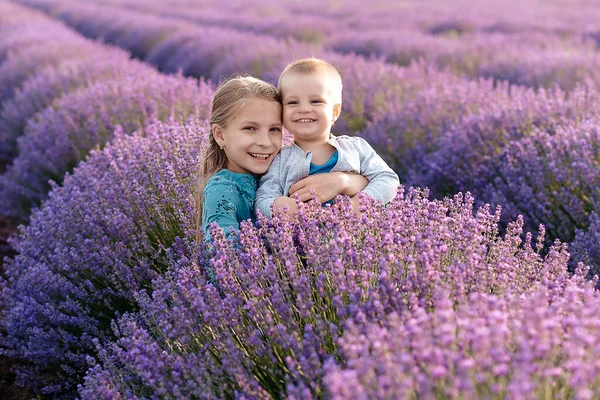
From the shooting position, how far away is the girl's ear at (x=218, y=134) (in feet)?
8.69

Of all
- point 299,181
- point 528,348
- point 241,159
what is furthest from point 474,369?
point 241,159

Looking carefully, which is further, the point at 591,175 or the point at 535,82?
the point at 535,82

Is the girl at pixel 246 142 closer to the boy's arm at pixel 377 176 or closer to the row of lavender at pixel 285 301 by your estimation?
the boy's arm at pixel 377 176

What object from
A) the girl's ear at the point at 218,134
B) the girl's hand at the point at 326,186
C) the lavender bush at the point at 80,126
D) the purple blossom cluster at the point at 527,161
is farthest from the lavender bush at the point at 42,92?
the girl's hand at the point at 326,186

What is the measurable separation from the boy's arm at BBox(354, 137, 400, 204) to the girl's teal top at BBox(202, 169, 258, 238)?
18.5 inches

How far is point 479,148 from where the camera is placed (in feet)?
12.7

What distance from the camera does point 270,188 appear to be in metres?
2.55

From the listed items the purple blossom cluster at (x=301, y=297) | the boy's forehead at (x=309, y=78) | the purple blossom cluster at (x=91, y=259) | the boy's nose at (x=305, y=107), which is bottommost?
the purple blossom cluster at (x=91, y=259)

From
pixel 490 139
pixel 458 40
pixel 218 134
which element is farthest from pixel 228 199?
pixel 458 40

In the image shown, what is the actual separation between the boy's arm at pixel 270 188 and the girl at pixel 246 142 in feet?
0.09

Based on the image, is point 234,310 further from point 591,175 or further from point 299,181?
point 591,175

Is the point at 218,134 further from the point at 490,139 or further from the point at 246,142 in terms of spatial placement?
the point at 490,139

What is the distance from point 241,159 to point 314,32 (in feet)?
33.2

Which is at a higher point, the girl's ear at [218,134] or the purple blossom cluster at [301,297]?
the girl's ear at [218,134]
